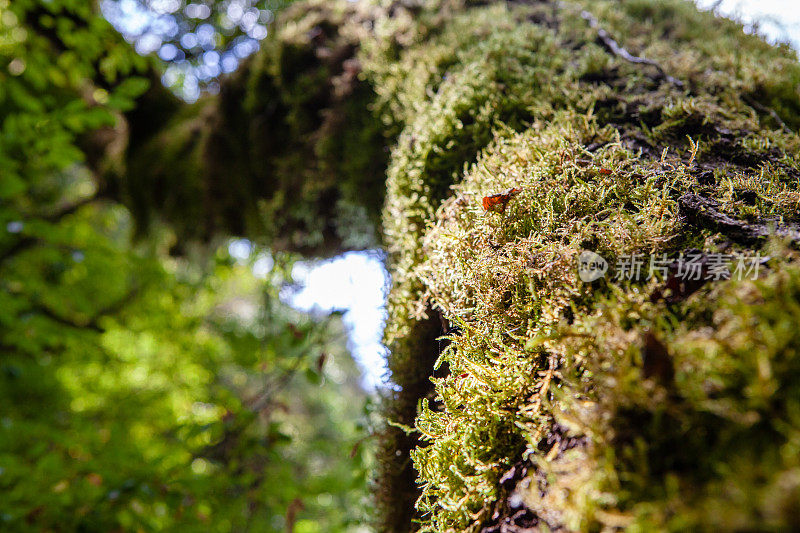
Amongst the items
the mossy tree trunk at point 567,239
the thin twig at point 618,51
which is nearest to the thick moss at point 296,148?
the mossy tree trunk at point 567,239

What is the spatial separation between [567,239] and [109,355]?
17.3ft

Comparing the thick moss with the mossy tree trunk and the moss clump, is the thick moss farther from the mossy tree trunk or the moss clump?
the moss clump

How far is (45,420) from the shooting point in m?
3.92

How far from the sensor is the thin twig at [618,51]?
173 centimetres

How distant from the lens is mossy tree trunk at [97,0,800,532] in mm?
Result: 652

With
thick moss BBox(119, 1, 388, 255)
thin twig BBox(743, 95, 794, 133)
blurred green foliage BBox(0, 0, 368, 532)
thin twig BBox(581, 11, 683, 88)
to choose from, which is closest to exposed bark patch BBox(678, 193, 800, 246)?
thin twig BBox(743, 95, 794, 133)

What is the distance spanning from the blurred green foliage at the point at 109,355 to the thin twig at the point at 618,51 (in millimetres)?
1910

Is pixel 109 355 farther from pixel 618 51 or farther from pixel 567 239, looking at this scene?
pixel 618 51

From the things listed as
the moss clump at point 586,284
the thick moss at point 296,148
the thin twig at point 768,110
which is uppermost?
the thin twig at point 768,110

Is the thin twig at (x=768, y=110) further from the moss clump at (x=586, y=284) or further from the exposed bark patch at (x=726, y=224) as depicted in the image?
the exposed bark patch at (x=726, y=224)

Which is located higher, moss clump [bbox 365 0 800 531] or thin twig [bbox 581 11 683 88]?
thin twig [bbox 581 11 683 88]

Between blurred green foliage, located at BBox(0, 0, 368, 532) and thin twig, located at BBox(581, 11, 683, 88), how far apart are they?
1.91m

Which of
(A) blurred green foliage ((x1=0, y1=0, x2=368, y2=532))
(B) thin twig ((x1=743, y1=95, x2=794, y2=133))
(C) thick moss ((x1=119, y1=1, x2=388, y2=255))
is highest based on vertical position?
(B) thin twig ((x1=743, y1=95, x2=794, y2=133))

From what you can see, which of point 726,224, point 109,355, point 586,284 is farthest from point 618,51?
point 109,355
